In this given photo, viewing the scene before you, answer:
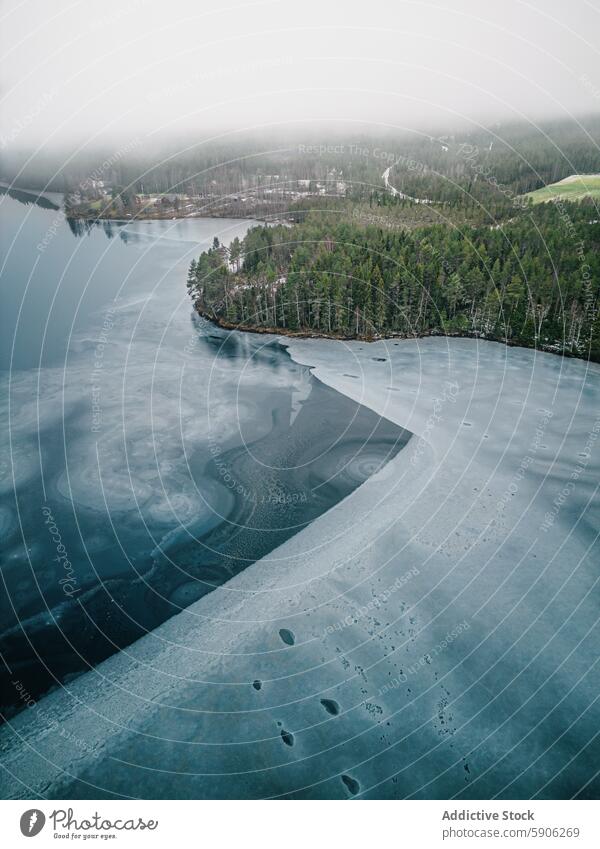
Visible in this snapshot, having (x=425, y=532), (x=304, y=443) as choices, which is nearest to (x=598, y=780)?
(x=425, y=532)

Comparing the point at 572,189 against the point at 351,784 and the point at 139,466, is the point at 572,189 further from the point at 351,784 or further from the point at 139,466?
the point at 351,784

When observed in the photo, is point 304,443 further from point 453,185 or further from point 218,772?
point 453,185

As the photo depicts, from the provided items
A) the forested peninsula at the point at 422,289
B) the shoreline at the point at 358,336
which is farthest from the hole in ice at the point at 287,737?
the forested peninsula at the point at 422,289

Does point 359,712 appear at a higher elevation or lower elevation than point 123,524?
lower

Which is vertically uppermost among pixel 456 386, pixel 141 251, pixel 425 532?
pixel 141 251

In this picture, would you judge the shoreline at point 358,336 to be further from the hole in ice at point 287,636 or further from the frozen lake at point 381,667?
the hole in ice at point 287,636

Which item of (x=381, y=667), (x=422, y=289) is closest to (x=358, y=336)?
(x=422, y=289)
